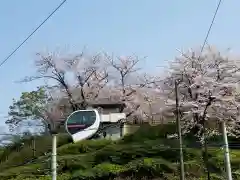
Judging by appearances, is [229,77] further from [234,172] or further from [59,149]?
[59,149]

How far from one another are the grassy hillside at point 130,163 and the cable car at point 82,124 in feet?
13.4

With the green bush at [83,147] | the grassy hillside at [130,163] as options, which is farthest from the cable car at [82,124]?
the grassy hillside at [130,163]

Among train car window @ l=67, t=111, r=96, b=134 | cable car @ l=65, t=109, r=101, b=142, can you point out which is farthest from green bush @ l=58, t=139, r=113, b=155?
train car window @ l=67, t=111, r=96, b=134

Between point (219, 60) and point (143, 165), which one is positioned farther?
point (219, 60)

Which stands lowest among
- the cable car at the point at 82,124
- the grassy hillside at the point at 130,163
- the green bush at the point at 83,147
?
the grassy hillside at the point at 130,163

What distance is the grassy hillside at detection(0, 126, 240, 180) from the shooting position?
20.4 m

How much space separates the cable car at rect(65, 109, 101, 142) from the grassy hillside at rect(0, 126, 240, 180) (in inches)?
161

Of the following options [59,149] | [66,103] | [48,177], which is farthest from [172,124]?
[66,103]

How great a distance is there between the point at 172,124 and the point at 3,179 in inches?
455

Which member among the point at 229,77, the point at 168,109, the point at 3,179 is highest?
the point at 229,77

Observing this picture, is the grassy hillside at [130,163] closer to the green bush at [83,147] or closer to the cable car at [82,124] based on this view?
the green bush at [83,147]

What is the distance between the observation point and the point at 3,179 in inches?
888

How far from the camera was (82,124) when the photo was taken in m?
31.1

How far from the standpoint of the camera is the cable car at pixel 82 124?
30.5m
